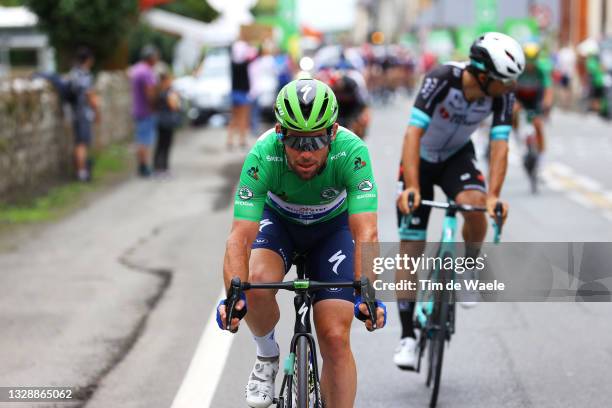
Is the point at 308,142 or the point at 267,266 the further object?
the point at 267,266

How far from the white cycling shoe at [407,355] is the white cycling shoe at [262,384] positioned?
1402 millimetres

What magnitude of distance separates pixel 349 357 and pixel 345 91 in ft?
23.2

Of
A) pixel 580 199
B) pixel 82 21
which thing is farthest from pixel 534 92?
pixel 82 21

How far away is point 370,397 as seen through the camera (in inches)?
249

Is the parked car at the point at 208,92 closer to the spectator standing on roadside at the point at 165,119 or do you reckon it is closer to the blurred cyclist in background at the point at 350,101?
the spectator standing on roadside at the point at 165,119

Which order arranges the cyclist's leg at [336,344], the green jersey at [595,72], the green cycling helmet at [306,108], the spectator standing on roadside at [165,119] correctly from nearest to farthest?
the green cycling helmet at [306,108] < the cyclist's leg at [336,344] < the spectator standing on roadside at [165,119] < the green jersey at [595,72]

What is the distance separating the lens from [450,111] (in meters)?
6.77

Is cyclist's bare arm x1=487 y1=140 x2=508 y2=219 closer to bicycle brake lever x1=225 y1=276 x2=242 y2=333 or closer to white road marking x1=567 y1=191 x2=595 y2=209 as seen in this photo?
bicycle brake lever x1=225 y1=276 x2=242 y2=333

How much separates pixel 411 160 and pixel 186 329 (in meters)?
2.28

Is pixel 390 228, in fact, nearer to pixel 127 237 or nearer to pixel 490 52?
pixel 127 237

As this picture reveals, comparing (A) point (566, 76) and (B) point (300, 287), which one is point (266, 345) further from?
(A) point (566, 76)

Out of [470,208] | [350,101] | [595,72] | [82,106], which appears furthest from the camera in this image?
[595,72]

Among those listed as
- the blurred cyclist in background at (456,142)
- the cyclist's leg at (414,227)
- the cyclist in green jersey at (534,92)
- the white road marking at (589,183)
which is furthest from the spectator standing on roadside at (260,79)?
the blurred cyclist in background at (456,142)

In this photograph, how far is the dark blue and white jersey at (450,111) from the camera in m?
6.66
